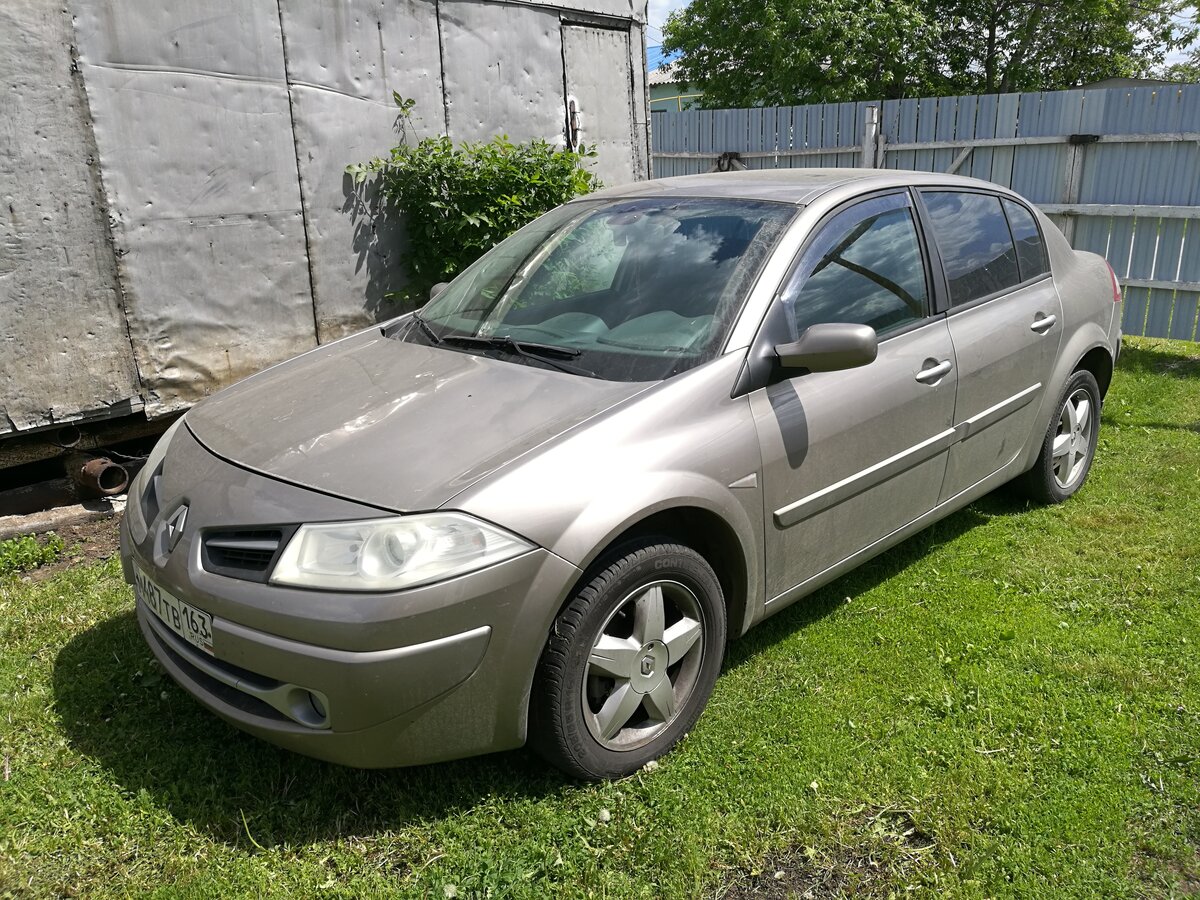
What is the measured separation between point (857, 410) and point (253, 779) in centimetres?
230

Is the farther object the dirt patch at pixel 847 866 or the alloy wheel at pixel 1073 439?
the alloy wheel at pixel 1073 439

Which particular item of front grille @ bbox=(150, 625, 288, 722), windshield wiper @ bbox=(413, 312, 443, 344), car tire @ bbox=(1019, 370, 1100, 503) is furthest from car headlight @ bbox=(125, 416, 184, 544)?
car tire @ bbox=(1019, 370, 1100, 503)

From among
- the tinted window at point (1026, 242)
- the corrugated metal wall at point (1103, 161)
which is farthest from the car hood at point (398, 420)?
the corrugated metal wall at point (1103, 161)

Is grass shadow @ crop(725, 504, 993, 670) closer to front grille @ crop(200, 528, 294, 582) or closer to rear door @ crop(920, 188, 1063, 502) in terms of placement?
rear door @ crop(920, 188, 1063, 502)

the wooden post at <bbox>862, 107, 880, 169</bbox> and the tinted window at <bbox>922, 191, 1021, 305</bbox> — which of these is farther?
the wooden post at <bbox>862, 107, 880, 169</bbox>

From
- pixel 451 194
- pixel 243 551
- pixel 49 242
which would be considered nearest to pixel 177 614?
pixel 243 551

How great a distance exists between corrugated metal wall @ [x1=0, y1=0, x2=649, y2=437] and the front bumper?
3189mm

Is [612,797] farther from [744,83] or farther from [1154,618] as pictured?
[744,83]

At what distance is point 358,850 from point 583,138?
6429 mm

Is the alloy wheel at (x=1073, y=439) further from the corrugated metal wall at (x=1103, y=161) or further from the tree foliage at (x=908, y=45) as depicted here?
the tree foliage at (x=908, y=45)

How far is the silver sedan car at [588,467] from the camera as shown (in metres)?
2.37

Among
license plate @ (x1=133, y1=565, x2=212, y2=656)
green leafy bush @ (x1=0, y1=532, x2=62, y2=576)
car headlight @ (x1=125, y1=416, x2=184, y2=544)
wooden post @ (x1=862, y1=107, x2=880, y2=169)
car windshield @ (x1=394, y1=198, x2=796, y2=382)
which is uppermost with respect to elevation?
wooden post @ (x1=862, y1=107, x2=880, y2=169)

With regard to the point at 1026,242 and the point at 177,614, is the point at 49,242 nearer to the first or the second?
the point at 177,614

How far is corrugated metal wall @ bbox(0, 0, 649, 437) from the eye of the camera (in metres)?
4.91
